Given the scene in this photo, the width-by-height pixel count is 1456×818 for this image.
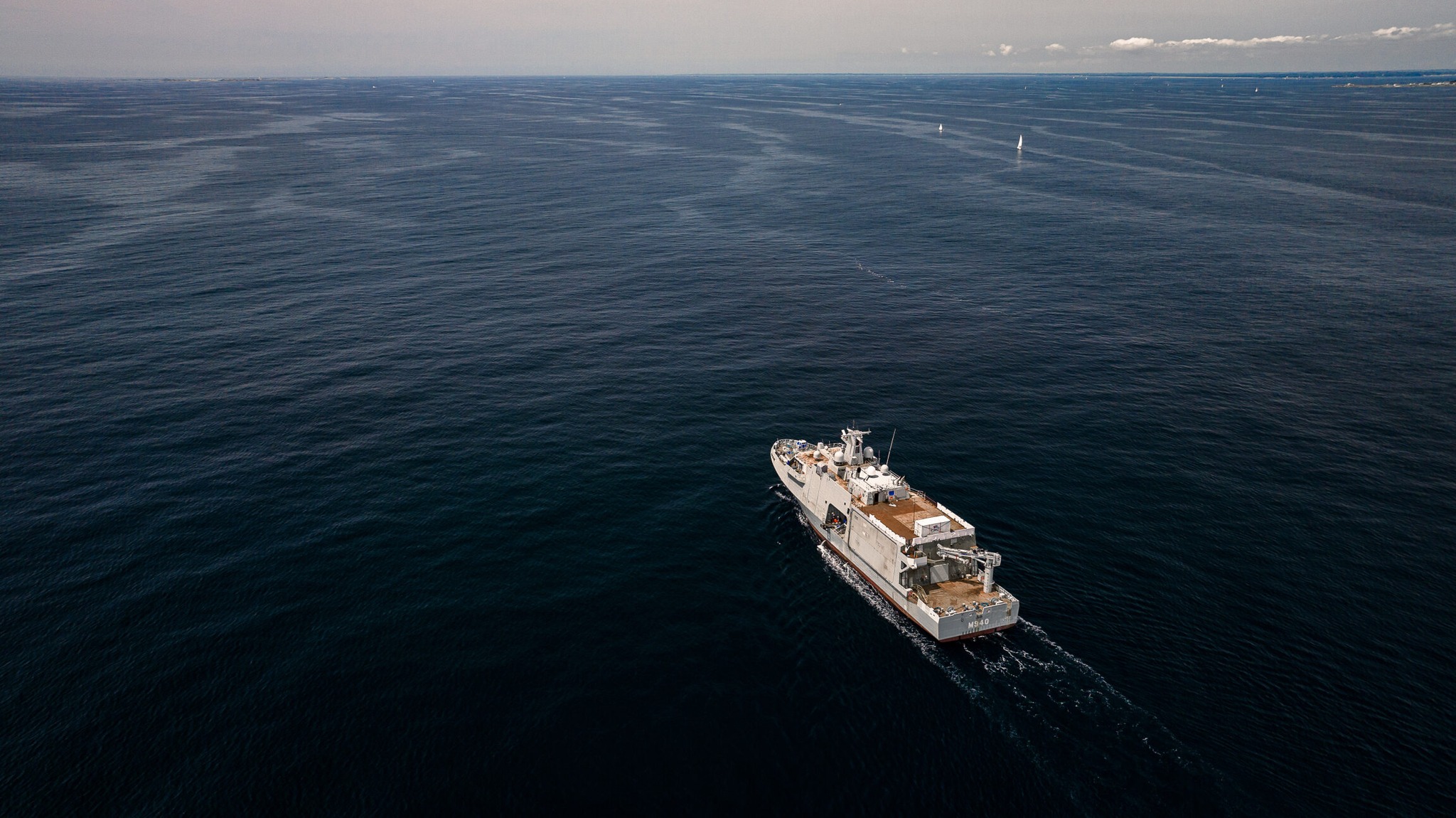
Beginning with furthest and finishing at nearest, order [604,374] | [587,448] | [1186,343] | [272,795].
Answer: [1186,343] → [604,374] → [587,448] → [272,795]

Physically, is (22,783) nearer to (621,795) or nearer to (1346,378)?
(621,795)

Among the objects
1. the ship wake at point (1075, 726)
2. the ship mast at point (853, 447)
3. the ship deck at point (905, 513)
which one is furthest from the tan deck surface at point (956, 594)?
the ship mast at point (853, 447)

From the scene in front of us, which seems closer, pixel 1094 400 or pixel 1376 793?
pixel 1376 793

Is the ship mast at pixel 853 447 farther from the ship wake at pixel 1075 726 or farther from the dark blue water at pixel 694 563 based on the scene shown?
the ship wake at pixel 1075 726

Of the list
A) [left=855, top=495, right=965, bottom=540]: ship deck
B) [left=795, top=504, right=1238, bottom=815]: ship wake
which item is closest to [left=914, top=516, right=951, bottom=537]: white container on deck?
[left=855, top=495, right=965, bottom=540]: ship deck

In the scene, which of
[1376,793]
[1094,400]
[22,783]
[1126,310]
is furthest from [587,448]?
[1126,310]

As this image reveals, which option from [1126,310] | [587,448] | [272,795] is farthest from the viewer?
[1126,310]
